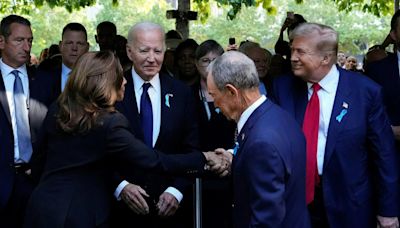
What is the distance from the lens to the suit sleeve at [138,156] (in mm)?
3570

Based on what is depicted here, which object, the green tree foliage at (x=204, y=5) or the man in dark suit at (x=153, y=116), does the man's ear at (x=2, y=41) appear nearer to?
the man in dark suit at (x=153, y=116)

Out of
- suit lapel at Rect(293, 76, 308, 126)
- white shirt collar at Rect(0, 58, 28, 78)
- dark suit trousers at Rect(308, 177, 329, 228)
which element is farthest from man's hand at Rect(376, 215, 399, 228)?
white shirt collar at Rect(0, 58, 28, 78)

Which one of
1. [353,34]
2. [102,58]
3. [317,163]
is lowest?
[353,34]

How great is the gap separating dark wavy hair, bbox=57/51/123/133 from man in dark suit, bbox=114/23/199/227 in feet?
2.52

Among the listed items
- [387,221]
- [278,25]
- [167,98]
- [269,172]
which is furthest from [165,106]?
[278,25]

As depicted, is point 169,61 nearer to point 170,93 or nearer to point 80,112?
point 170,93

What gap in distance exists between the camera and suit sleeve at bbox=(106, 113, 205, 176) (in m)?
3.57

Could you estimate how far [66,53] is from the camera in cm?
570

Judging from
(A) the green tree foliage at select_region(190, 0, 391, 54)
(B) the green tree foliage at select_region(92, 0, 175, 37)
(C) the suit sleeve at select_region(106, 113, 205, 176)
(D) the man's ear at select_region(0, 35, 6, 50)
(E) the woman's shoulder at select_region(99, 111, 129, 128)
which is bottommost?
(A) the green tree foliage at select_region(190, 0, 391, 54)

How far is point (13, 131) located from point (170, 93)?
128 centimetres

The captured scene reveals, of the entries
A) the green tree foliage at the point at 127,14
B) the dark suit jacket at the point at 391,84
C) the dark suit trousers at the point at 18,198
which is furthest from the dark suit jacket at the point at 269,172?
the green tree foliage at the point at 127,14

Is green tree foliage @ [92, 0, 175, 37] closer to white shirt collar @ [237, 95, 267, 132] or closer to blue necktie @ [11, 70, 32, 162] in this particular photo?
blue necktie @ [11, 70, 32, 162]

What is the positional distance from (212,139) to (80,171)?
1737mm

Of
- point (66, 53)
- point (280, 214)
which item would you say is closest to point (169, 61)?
point (66, 53)
